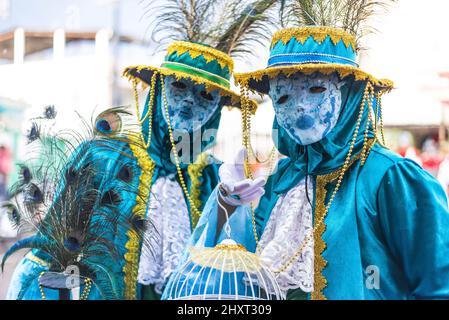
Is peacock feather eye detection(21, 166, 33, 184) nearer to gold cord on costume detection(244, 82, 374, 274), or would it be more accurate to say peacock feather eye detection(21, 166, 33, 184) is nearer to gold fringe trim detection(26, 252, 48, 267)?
gold fringe trim detection(26, 252, 48, 267)

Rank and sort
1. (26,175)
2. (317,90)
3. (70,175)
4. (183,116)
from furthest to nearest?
(183,116), (26,175), (70,175), (317,90)

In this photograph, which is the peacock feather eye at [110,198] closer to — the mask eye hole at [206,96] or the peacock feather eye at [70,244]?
the peacock feather eye at [70,244]

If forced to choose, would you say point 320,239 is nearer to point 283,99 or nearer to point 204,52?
point 283,99

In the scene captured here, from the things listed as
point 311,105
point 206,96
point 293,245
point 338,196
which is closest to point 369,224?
point 338,196

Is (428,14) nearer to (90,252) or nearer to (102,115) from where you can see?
(102,115)

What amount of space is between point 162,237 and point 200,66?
0.56 m

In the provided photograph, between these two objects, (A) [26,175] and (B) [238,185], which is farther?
(A) [26,175]

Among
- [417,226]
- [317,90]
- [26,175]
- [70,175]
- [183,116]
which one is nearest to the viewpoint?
[417,226]

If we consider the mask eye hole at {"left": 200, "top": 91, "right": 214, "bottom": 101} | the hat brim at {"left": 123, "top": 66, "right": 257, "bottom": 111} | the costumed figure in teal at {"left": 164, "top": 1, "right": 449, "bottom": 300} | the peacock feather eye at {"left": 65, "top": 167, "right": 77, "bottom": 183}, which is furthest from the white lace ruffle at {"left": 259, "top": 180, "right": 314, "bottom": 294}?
the peacock feather eye at {"left": 65, "top": 167, "right": 77, "bottom": 183}

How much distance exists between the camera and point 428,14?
6.26ft

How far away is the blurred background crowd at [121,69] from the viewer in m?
1.93

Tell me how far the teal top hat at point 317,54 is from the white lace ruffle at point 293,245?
34 centimetres

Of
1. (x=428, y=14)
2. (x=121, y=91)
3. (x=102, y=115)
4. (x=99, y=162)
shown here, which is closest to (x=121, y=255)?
(x=99, y=162)

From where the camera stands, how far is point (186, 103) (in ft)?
6.97
